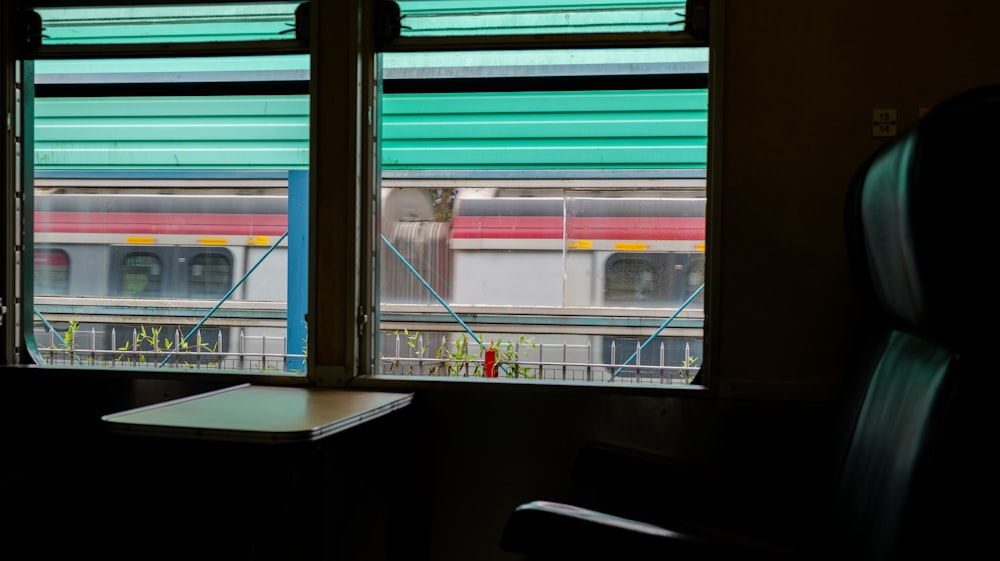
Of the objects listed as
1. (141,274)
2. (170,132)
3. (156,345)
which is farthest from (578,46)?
(141,274)

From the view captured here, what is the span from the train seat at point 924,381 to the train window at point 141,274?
15.0 ft

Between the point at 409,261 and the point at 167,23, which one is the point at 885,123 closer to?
the point at 167,23

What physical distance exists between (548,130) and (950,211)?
2.47m

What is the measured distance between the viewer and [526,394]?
6.02ft

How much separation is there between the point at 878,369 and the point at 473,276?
3.86 meters

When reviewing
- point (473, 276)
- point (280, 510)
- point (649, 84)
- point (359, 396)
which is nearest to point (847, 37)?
point (649, 84)

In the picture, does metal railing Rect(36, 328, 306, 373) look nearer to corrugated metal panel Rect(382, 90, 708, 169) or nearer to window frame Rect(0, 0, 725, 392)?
corrugated metal panel Rect(382, 90, 708, 169)

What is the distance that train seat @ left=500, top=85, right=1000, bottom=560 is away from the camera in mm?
750

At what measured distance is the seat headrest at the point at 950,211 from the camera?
0.75 m

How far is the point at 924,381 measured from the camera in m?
0.87

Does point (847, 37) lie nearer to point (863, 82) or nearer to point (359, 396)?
point (863, 82)

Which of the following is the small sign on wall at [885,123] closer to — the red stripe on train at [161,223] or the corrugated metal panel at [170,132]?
the corrugated metal panel at [170,132]

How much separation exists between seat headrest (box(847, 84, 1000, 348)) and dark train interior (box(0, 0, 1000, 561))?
29.8 inches

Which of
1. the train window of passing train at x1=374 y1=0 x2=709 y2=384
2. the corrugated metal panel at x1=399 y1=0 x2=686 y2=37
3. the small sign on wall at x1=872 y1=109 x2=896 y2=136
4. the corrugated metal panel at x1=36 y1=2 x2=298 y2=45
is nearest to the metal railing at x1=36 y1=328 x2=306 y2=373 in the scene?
the train window of passing train at x1=374 y1=0 x2=709 y2=384
